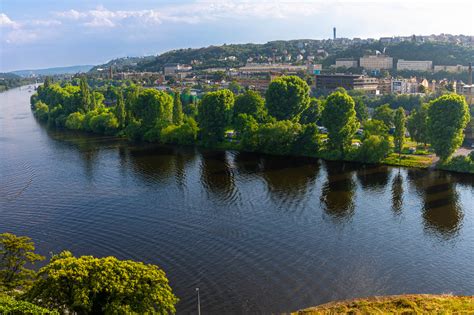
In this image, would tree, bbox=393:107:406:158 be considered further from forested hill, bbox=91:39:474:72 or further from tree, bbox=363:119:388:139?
forested hill, bbox=91:39:474:72

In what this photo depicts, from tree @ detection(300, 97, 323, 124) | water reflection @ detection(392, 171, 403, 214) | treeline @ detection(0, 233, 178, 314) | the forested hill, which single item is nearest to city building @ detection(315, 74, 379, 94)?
tree @ detection(300, 97, 323, 124)

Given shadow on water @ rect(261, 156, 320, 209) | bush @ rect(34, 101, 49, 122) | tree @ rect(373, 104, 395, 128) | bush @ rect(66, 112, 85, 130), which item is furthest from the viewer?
bush @ rect(34, 101, 49, 122)

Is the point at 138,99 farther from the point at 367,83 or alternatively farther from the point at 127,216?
the point at 367,83

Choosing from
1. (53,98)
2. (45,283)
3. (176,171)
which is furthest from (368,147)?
(53,98)

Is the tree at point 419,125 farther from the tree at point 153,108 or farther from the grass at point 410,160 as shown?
the tree at point 153,108

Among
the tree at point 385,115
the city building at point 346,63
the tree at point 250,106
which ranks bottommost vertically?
the tree at point 385,115

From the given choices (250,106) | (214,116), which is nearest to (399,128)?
(250,106)

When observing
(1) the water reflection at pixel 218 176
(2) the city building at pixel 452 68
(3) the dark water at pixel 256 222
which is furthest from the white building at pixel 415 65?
(1) the water reflection at pixel 218 176
